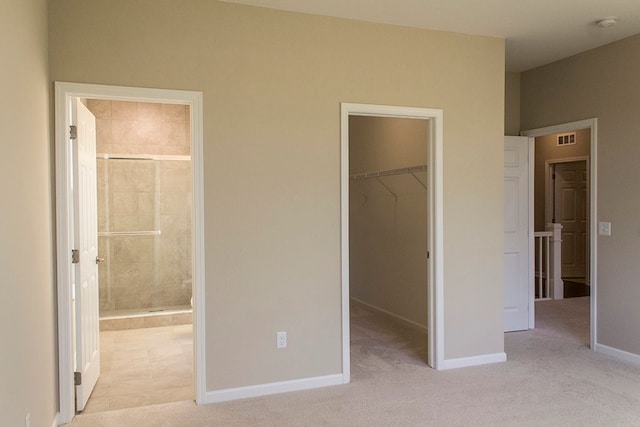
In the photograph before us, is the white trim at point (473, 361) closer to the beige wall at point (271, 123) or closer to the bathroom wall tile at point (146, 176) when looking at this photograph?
the beige wall at point (271, 123)

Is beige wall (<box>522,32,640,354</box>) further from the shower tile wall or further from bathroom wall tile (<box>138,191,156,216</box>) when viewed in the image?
bathroom wall tile (<box>138,191,156,216</box>)

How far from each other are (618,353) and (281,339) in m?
2.88

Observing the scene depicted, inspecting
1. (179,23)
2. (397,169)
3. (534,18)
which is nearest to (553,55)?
(534,18)

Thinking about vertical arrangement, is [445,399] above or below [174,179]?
below

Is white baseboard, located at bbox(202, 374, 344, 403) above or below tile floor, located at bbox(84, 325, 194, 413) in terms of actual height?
above

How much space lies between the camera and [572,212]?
28.2 feet

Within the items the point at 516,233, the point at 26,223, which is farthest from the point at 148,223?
the point at 516,233

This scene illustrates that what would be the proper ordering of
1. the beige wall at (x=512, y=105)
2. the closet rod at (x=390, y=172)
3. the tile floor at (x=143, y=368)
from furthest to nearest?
the beige wall at (x=512, y=105) → the closet rod at (x=390, y=172) → the tile floor at (x=143, y=368)

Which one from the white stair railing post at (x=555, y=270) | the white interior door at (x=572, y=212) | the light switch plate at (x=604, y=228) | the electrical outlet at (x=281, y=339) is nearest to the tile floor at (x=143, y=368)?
the electrical outlet at (x=281, y=339)

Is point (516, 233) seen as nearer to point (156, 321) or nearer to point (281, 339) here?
point (281, 339)

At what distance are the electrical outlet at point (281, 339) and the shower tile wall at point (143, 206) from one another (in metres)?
2.78

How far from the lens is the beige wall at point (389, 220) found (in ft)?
16.9

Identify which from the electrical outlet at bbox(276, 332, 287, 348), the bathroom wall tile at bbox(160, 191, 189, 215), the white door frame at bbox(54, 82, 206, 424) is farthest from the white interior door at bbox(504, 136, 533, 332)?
the bathroom wall tile at bbox(160, 191, 189, 215)

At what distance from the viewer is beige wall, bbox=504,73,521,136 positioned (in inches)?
208
